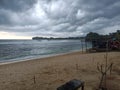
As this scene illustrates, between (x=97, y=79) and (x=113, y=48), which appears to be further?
(x=113, y=48)

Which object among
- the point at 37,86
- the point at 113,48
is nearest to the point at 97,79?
the point at 37,86

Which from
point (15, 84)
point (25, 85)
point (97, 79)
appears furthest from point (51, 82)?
point (97, 79)

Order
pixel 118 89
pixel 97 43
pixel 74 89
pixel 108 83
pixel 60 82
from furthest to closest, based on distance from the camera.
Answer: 1. pixel 97 43
2. pixel 60 82
3. pixel 108 83
4. pixel 118 89
5. pixel 74 89

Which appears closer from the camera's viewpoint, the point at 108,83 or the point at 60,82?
the point at 108,83

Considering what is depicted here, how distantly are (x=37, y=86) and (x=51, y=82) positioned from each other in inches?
37.8

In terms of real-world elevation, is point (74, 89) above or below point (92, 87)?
above

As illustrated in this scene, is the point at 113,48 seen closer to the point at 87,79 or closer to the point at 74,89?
the point at 87,79

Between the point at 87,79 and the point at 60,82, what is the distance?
174 cm

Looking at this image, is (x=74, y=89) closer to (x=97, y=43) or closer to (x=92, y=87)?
(x=92, y=87)

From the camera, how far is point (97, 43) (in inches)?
1395

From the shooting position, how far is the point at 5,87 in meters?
8.31

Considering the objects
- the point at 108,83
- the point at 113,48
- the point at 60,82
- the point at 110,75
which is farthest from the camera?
the point at 113,48

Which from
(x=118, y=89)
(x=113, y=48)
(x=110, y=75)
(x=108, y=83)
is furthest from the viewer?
(x=113, y=48)

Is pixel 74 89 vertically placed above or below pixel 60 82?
above
